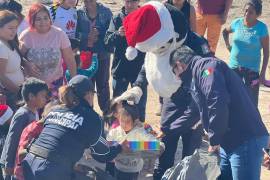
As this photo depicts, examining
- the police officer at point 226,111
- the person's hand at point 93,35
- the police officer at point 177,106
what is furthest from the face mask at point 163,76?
the person's hand at point 93,35

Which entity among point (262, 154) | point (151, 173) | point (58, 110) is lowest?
point (151, 173)

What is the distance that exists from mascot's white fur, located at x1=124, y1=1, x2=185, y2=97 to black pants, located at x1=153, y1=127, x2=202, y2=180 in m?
0.53

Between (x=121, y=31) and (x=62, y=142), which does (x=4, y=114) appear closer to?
(x=62, y=142)

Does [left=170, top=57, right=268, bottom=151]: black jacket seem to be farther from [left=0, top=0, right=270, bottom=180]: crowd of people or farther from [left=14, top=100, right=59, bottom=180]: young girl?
[left=14, top=100, right=59, bottom=180]: young girl

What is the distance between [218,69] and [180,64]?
0.34 metres

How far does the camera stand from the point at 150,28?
5.63 m

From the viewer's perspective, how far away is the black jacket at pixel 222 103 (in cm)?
467

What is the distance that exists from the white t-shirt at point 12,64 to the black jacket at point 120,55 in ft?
3.88

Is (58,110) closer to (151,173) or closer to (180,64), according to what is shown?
(180,64)

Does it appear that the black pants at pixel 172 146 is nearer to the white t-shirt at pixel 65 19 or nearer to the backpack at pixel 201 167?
the backpack at pixel 201 167

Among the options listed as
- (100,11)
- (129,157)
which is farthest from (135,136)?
(100,11)

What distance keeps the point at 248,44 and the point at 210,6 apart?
1.86m

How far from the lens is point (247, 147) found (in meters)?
4.89

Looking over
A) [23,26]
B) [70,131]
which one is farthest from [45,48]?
[70,131]
